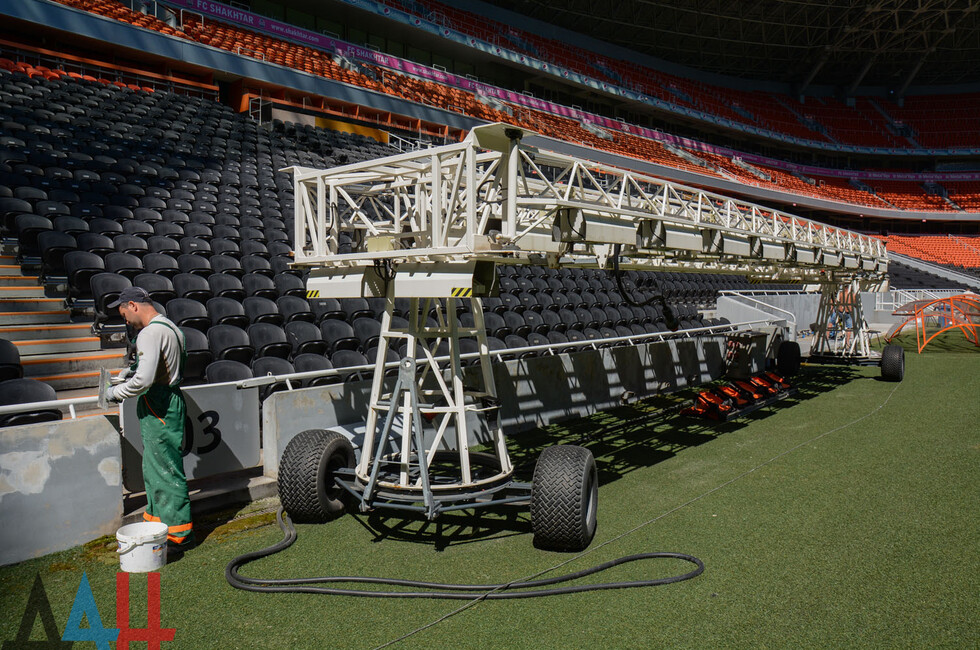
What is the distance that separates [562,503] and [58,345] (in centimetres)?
656

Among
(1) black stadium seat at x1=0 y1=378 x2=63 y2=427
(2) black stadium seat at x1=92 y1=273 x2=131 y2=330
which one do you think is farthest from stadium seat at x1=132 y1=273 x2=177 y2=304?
(1) black stadium seat at x1=0 y1=378 x2=63 y2=427

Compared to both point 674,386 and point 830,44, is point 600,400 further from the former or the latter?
point 830,44

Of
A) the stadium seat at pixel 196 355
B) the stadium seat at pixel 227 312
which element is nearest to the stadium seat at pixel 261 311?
the stadium seat at pixel 227 312

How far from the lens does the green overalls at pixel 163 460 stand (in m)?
4.90

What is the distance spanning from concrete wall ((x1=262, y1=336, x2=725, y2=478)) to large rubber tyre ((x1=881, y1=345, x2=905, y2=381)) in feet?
11.4

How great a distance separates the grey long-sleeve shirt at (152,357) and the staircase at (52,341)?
7.14ft

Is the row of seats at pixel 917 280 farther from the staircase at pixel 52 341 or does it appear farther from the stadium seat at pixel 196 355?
the staircase at pixel 52 341

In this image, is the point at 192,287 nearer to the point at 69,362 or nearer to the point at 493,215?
the point at 69,362

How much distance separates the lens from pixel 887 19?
43594 millimetres

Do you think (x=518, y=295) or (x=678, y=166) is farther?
(x=678, y=166)

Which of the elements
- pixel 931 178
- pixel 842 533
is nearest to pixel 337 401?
pixel 842 533

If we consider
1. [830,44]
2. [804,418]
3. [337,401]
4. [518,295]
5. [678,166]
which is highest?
[830,44]

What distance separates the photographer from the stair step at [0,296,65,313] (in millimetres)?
8117

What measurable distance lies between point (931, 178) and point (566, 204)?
61.6 metres
